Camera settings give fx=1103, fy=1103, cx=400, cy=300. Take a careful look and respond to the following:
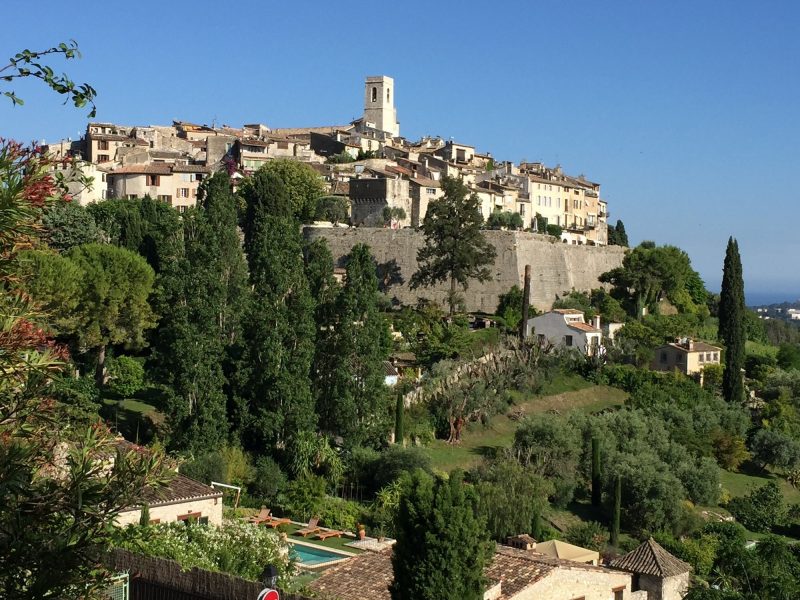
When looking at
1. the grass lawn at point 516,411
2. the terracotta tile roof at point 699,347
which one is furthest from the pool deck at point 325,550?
the terracotta tile roof at point 699,347

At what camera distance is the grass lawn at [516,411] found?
118 ft

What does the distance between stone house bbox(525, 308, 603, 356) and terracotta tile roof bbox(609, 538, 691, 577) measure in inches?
933

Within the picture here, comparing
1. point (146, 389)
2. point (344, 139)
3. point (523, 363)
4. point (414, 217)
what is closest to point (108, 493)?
point (146, 389)

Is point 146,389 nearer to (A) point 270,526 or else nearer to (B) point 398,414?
(B) point 398,414

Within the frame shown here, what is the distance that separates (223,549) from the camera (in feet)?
54.8

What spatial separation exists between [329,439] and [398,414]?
3.13m

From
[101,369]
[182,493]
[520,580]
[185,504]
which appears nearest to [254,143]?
[101,369]

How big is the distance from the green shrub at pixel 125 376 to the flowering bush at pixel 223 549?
61.1 feet

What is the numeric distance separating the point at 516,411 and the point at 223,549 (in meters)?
25.9

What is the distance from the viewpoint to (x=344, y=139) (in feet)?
279

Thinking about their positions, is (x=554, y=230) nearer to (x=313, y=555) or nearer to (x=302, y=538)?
(x=302, y=538)

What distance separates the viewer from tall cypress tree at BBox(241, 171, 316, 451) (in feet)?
102

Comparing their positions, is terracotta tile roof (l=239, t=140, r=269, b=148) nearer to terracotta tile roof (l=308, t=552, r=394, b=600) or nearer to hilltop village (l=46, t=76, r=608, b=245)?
hilltop village (l=46, t=76, r=608, b=245)

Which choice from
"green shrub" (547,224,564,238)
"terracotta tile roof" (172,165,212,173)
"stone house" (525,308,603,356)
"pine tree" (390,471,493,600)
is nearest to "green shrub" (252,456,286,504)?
"pine tree" (390,471,493,600)
